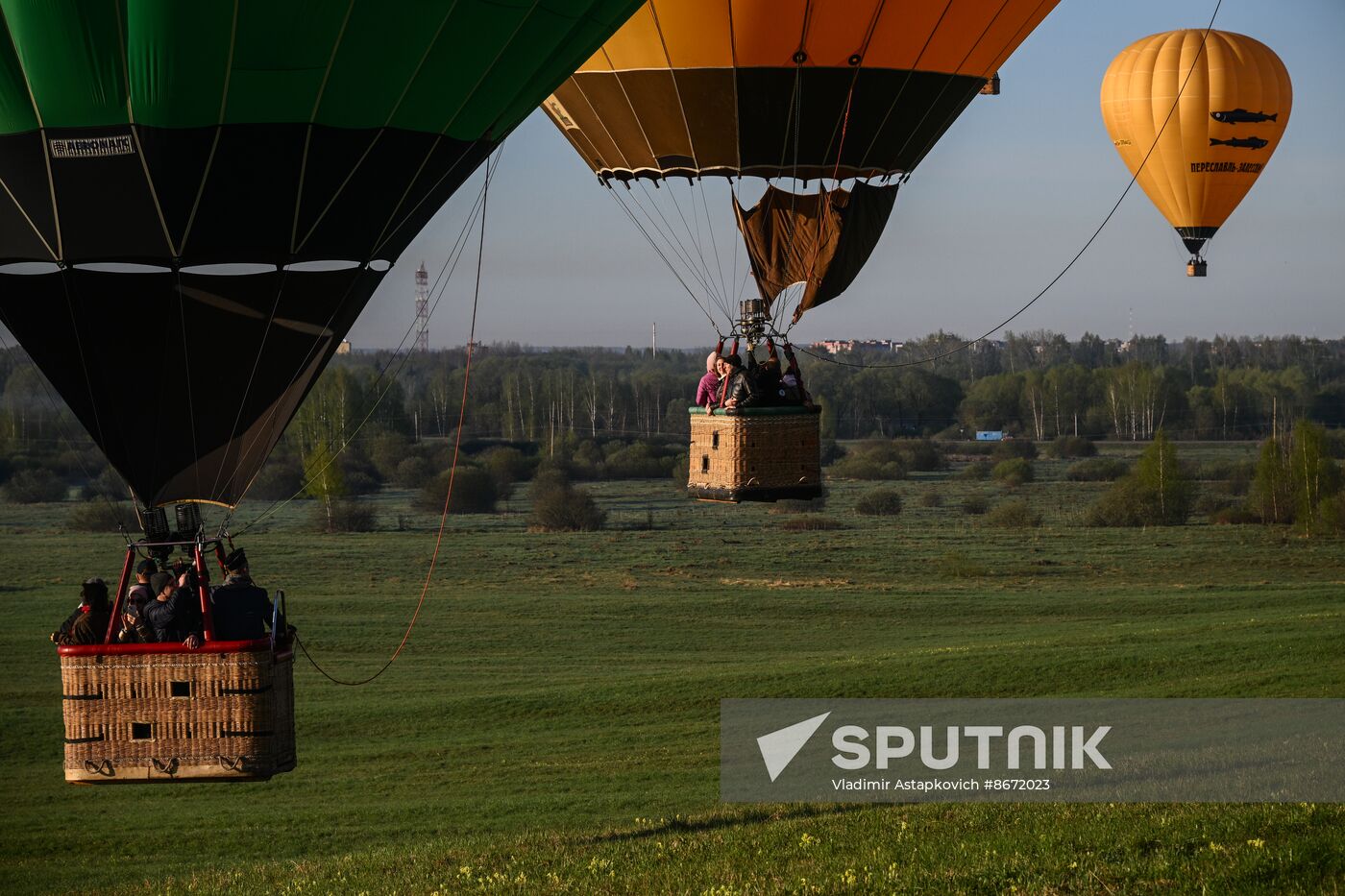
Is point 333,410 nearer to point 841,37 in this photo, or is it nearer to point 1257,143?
point 1257,143

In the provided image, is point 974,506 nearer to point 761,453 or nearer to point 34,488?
point 34,488

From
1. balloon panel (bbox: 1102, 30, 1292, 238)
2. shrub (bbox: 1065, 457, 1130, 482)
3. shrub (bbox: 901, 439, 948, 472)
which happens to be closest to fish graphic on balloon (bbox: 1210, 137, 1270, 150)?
balloon panel (bbox: 1102, 30, 1292, 238)

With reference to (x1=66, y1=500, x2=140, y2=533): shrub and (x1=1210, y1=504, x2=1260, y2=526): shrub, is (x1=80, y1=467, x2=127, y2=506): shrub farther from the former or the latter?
(x1=1210, y1=504, x2=1260, y2=526): shrub

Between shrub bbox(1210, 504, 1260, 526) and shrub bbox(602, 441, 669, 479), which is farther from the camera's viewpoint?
shrub bbox(602, 441, 669, 479)

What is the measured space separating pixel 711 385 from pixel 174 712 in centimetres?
544

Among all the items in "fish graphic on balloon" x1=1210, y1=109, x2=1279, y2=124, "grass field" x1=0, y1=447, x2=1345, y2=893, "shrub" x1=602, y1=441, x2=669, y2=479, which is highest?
"fish graphic on balloon" x1=1210, y1=109, x2=1279, y2=124

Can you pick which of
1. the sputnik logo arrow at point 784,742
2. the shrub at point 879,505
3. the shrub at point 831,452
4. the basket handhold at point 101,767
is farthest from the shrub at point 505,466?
the basket handhold at point 101,767

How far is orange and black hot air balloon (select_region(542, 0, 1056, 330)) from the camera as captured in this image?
40.9 feet

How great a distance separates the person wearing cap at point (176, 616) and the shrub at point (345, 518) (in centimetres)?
4959

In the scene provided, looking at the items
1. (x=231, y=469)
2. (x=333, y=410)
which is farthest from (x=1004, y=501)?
(x=231, y=469)

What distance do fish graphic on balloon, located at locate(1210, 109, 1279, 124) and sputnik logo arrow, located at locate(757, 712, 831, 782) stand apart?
28.6ft

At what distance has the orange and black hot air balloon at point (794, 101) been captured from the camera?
490 inches

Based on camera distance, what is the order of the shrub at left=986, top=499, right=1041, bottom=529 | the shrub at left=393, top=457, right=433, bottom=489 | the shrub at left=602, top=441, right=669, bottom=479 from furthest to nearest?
1. the shrub at left=602, top=441, right=669, bottom=479
2. the shrub at left=393, top=457, right=433, bottom=489
3. the shrub at left=986, top=499, right=1041, bottom=529

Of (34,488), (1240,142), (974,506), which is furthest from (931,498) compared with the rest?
(1240,142)
